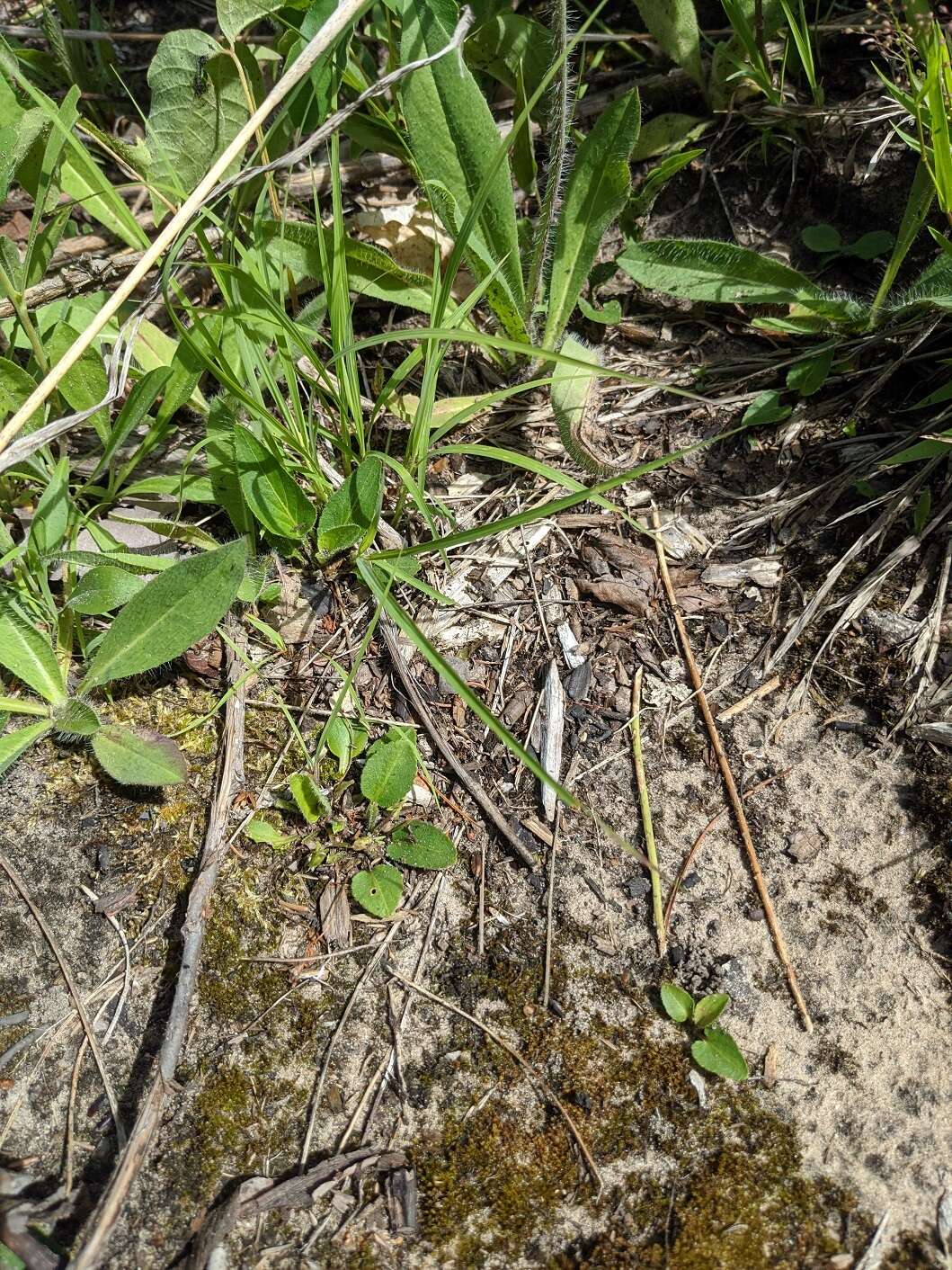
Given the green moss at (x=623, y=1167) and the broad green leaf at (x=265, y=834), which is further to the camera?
the broad green leaf at (x=265, y=834)

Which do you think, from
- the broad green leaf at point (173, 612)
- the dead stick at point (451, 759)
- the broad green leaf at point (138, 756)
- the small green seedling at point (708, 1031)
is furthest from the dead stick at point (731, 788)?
the broad green leaf at point (138, 756)

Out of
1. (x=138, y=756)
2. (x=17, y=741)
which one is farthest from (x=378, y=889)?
(x=17, y=741)

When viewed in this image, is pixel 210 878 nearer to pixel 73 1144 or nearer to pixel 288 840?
pixel 288 840

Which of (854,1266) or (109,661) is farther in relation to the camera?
(109,661)

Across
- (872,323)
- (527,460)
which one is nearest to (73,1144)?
(527,460)

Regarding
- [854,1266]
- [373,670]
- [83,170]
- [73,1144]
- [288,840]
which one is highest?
[83,170]

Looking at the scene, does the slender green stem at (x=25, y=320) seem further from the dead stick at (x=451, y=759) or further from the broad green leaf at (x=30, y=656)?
the dead stick at (x=451, y=759)
